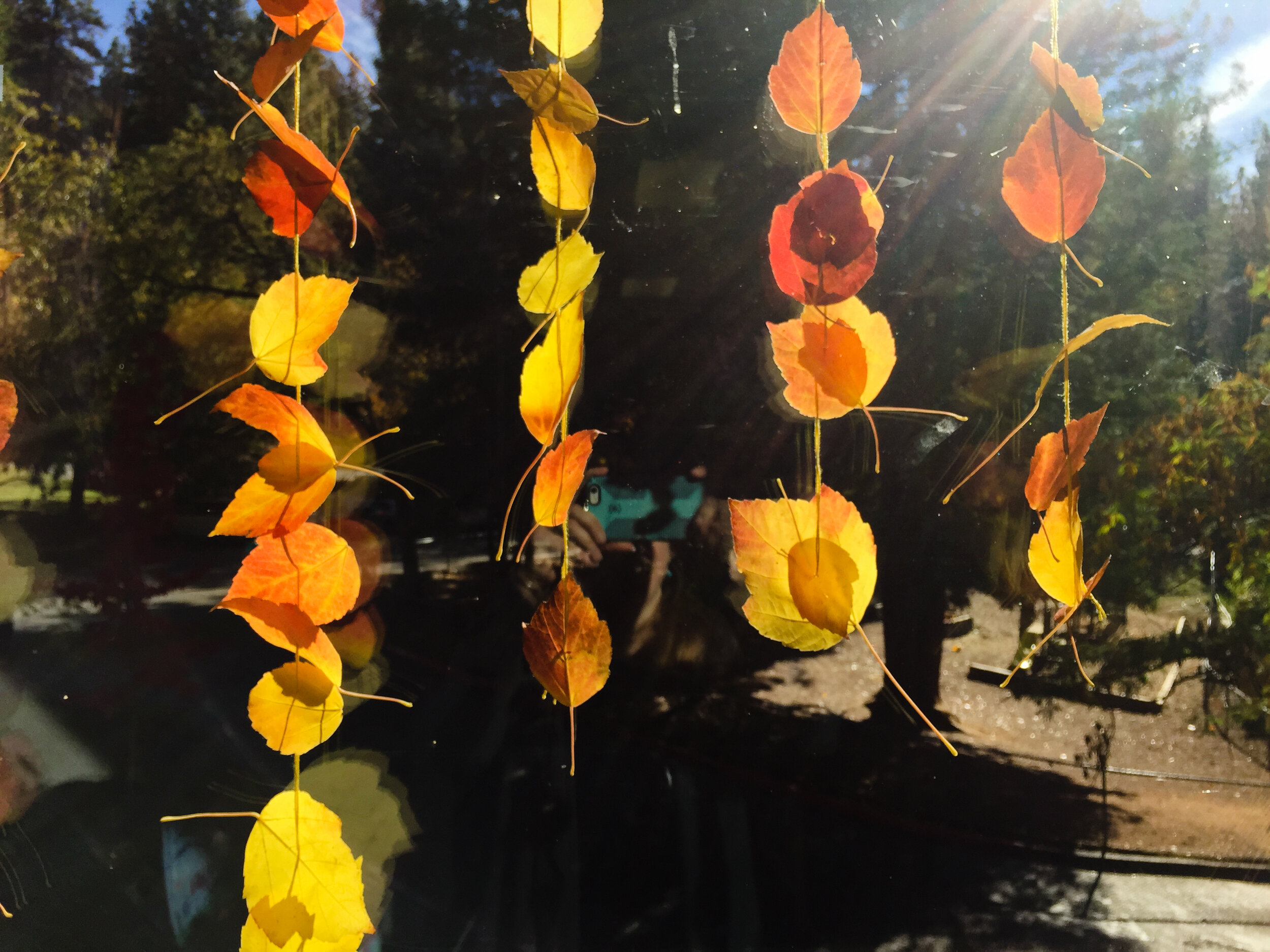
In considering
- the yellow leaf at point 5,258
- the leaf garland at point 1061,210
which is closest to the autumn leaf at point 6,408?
the yellow leaf at point 5,258

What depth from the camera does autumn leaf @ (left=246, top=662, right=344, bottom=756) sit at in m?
0.39

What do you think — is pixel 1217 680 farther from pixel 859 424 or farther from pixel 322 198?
pixel 322 198

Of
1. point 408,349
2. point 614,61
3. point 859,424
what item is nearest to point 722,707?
point 859,424

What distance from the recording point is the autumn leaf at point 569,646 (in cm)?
38

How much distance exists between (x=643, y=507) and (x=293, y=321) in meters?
0.28

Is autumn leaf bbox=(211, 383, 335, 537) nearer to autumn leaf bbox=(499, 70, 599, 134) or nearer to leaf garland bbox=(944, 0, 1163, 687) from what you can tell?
autumn leaf bbox=(499, 70, 599, 134)

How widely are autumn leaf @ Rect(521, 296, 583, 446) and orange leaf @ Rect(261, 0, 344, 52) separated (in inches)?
7.7

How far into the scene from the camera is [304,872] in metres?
0.40

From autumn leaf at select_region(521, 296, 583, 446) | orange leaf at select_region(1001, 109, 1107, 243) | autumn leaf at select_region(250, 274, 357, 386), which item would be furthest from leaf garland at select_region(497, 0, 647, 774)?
orange leaf at select_region(1001, 109, 1107, 243)

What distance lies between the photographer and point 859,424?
21.3 inches

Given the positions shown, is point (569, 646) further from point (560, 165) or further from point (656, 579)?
point (560, 165)

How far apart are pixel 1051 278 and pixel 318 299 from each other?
0.53 m

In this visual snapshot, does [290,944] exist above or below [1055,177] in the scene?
below

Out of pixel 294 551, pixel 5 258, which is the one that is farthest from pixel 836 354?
pixel 5 258
